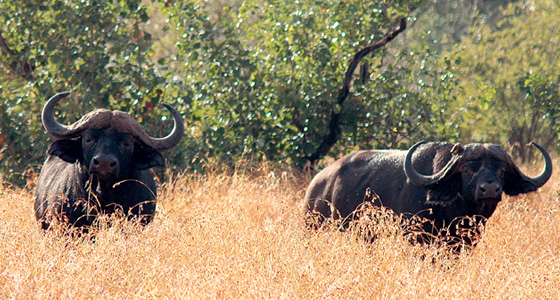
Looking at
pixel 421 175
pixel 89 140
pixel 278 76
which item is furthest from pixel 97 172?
pixel 278 76

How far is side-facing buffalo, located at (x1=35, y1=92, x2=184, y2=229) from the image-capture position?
185 inches

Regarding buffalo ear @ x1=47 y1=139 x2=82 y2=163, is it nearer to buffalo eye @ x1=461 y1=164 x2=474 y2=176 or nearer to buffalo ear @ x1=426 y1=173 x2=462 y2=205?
buffalo ear @ x1=426 y1=173 x2=462 y2=205

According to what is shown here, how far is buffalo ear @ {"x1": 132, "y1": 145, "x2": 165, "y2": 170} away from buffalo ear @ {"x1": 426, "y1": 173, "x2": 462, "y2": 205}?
6.04 ft

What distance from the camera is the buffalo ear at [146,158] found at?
15.9 ft

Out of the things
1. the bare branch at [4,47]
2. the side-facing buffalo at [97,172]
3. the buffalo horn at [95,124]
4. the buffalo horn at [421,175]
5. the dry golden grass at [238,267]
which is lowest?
the dry golden grass at [238,267]

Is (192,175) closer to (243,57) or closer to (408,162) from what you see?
(243,57)

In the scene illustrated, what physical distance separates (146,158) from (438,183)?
197cm

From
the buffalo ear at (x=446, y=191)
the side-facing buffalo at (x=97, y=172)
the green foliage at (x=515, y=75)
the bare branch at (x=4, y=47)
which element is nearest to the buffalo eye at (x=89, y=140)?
the side-facing buffalo at (x=97, y=172)

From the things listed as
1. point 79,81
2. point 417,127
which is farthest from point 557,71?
point 79,81

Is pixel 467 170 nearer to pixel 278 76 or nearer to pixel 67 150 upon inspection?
pixel 67 150

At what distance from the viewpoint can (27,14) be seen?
301 inches

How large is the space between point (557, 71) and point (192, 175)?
6.06 meters

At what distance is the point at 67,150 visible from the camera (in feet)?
15.8

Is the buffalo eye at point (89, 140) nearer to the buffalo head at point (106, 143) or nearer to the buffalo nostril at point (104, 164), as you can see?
the buffalo head at point (106, 143)
